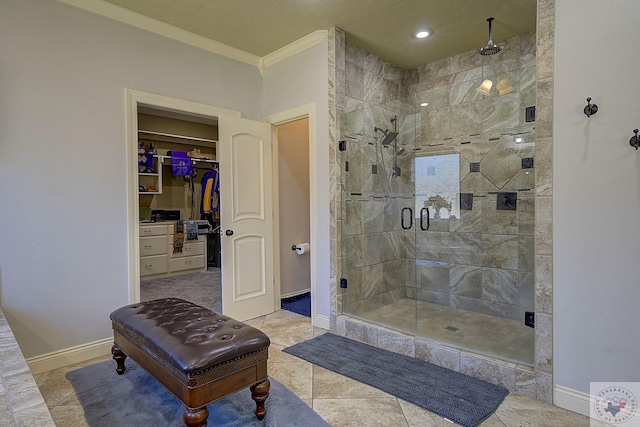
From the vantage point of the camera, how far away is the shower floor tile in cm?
235

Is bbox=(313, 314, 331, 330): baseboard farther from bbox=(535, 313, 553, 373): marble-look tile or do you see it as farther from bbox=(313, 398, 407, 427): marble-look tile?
bbox=(535, 313, 553, 373): marble-look tile

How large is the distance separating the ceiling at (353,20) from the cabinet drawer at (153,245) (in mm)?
3458

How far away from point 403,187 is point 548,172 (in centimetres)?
173

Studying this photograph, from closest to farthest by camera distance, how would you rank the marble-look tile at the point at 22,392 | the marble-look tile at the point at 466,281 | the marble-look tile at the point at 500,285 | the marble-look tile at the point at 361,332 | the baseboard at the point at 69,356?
the marble-look tile at the point at 22,392
the baseboard at the point at 69,356
the marble-look tile at the point at 361,332
the marble-look tile at the point at 500,285
the marble-look tile at the point at 466,281

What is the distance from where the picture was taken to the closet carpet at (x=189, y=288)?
4379 mm

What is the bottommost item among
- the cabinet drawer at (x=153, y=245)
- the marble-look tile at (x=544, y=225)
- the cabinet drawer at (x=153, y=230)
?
the cabinet drawer at (x=153, y=245)

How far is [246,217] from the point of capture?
3.60m

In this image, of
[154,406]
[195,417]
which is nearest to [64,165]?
[154,406]

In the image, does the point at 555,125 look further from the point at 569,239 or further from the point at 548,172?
the point at 569,239

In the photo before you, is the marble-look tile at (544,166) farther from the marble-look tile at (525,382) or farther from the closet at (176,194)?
the closet at (176,194)

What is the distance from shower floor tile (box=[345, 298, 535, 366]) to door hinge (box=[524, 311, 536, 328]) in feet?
0.12

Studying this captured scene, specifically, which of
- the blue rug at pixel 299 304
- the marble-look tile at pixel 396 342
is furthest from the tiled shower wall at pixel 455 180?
the blue rug at pixel 299 304

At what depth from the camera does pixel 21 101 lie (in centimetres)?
241

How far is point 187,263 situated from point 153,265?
571 mm
